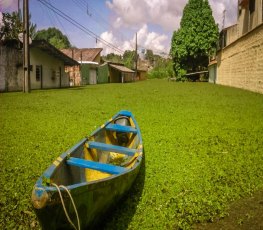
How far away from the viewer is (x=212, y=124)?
8.72m

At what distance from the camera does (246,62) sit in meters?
20.3

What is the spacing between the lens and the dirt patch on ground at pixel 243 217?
11.1 ft

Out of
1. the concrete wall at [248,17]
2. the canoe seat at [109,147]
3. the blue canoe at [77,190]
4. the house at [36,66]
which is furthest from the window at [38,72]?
the canoe seat at [109,147]

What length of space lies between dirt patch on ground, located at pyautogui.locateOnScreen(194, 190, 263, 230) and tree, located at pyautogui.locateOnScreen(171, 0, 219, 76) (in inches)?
1572

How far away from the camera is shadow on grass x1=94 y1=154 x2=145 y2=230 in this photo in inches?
134

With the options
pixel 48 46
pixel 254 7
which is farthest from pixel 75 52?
pixel 254 7

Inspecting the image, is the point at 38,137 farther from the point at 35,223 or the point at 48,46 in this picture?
the point at 48,46

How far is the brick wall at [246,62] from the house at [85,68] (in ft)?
68.1

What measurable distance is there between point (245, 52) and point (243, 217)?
19.4m

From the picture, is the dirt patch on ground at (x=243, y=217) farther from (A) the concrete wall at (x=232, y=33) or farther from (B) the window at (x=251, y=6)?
(A) the concrete wall at (x=232, y=33)

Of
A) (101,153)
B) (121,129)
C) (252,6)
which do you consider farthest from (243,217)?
(252,6)

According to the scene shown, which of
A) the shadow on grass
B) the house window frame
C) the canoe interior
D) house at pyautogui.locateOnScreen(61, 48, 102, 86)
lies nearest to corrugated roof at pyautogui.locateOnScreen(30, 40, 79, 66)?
house at pyautogui.locateOnScreen(61, 48, 102, 86)

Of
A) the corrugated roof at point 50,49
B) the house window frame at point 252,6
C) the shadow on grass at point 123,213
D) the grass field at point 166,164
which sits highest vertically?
the house window frame at point 252,6

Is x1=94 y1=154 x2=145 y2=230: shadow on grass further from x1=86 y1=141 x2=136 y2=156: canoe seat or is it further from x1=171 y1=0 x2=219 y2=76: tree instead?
x1=171 y1=0 x2=219 y2=76: tree
